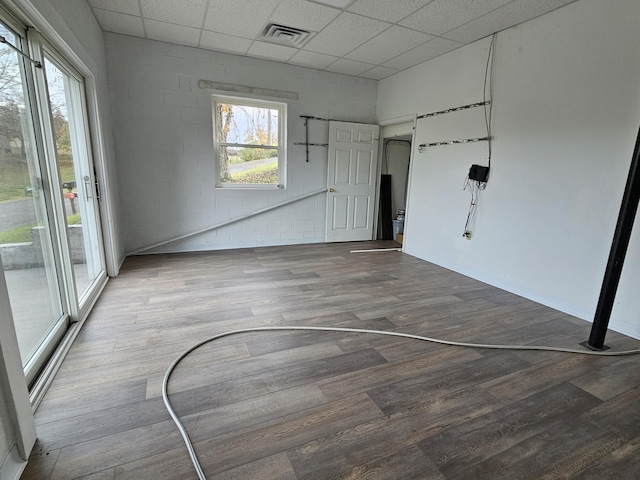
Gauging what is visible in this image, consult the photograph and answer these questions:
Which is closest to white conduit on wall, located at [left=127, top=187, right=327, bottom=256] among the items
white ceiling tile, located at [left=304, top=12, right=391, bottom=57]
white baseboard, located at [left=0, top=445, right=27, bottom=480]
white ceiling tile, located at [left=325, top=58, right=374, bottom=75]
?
white ceiling tile, located at [left=325, top=58, right=374, bottom=75]

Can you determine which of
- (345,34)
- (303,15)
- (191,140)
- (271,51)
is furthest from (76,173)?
(345,34)

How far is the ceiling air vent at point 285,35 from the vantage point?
11.6 feet

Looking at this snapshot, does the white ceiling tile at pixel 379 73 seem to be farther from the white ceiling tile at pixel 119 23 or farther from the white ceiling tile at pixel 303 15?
the white ceiling tile at pixel 119 23

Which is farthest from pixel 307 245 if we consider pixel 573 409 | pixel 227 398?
pixel 573 409

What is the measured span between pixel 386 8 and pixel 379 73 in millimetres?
2046

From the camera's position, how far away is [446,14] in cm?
309

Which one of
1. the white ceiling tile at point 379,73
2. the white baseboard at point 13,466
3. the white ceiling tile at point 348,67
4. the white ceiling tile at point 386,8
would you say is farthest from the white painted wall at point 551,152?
the white baseboard at point 13,466

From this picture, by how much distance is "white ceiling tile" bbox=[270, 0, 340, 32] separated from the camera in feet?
9.94

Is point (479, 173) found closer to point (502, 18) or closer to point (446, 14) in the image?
point (502, 18)

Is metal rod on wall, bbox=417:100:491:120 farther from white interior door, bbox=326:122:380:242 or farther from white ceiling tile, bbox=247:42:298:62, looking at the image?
white ceiling tile, bbox=247:42:298:62

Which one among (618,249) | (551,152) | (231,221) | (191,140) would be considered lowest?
(231,221)

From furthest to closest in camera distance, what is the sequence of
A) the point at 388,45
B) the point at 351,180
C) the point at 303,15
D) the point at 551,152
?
1. the point at 351,180
2. the point at 388,45
3. the point at 303,15
4. the point at 551,152

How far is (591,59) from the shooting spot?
8.65 feet

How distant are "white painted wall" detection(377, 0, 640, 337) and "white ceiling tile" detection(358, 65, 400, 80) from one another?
78 centimetres
